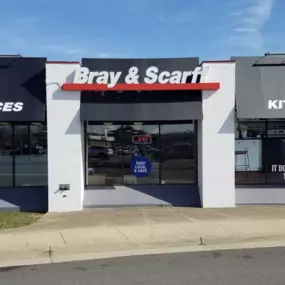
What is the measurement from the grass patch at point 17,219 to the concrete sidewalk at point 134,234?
0.36 meters

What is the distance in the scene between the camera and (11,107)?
15.6 m

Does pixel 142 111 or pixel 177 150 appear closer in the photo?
pixel 142 111

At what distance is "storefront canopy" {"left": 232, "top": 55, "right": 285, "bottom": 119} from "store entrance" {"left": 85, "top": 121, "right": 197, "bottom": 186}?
208 cm

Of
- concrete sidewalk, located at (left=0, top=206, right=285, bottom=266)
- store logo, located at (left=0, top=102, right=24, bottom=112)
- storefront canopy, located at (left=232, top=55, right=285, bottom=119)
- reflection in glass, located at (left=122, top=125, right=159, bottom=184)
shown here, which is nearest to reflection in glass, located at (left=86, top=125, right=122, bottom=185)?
reflection in glass, located at (left=122, top=125, right=159, bottom=184)

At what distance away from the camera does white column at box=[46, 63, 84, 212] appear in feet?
51.4

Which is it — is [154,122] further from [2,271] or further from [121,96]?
[2,271]

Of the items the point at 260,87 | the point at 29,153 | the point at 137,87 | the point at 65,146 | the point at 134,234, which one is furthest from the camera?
the point at 29,153

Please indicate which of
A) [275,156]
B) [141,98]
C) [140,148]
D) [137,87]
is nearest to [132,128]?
[140,148]

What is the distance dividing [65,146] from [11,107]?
219 cm

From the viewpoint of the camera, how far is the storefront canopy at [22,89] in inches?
612

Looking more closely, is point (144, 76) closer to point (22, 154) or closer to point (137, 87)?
point (137, 87)

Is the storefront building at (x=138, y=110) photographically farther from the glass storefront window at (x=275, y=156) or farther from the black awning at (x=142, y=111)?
the glass storefront window at (x=275, y=156)

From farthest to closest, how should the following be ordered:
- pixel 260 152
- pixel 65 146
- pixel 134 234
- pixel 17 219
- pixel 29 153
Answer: pixel 260 152, pixel 29 153, pixel 65 146, pixel 17 219, pixel 134 234

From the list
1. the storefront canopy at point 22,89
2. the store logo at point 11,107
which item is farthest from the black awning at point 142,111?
the store logo at point 11,107
